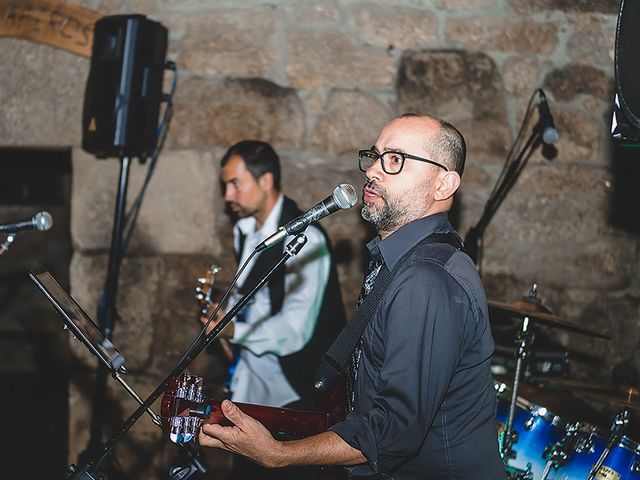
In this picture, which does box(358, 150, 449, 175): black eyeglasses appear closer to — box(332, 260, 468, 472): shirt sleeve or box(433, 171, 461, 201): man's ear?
box(433, 171, 461, 201): man's ear

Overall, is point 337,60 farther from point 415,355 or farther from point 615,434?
point 415,355

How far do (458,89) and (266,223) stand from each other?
1.25 metres

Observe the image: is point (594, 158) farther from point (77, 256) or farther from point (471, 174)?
point (77, 256)

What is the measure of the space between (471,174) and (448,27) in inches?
29.9

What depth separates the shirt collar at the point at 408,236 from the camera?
2.01m

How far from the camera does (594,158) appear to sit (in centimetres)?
382

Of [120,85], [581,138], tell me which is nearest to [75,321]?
[120,85]

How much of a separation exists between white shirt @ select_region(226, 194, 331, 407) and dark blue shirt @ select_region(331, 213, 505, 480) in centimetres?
118

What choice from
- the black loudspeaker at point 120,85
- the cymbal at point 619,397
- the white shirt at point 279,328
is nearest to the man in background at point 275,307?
the white shirt at point 279,328

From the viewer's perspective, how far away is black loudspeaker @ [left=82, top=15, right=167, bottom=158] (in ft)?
11.2

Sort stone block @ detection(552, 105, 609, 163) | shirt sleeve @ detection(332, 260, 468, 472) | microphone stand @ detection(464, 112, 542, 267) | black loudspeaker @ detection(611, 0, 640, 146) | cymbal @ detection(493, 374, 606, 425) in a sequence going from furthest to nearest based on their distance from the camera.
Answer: stone block @ detection(552, 105, 609, 163)
microphone stand @ detection(464, 112, 542, 267)
cymbal @ detection(493, 374, 606, 425)
black loudspeaker @ detection(611, 0, 640, 146)
shirt sleeve @ detection(332, 260, 468, 472)

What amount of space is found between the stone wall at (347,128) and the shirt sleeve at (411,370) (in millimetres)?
2015

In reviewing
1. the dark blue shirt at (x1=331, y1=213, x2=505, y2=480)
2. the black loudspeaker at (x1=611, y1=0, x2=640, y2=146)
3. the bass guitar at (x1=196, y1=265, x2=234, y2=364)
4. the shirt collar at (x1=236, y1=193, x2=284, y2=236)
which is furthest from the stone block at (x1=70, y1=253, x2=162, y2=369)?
the black loudspeaker at (x1=611, y1=0, x2=640, y2=146)

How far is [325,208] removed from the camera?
1.91 metres
